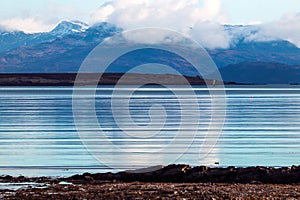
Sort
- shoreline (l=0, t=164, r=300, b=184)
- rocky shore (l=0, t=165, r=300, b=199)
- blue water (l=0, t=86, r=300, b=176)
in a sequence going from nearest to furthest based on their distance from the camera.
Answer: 1. rocky shore (l=0, t=165, r=300, b=199)
2. shoreline (l=0, t=164, r=300, b=184)
3. blue water (l=0, t=86, r=300, b=176)

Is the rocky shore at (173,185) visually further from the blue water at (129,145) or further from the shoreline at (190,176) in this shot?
the blue water at (129,145)

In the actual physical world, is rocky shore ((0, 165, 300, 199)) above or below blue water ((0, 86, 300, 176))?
below

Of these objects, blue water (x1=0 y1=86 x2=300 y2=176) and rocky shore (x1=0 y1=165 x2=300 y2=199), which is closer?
rocky shore (x1=0 y1=165 x2=300 y2=199)

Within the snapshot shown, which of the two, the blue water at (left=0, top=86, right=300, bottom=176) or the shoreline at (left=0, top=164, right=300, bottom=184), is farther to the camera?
the blue water at (left=0, top=86, right=300, bottom=176)

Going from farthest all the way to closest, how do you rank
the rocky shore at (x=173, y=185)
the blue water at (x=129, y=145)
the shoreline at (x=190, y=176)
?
the blue water at (x=129, y=145), the shoreline at (x=190, y=176), the rocky shore at (x=173, y=185)

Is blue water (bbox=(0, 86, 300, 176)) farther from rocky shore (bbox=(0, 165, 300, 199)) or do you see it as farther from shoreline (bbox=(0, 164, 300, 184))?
rocky shore (bbox=(0, 165, 300, 199))

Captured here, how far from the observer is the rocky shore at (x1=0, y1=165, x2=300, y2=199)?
20328 millimetres

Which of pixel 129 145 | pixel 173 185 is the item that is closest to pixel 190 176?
pixel 173 185

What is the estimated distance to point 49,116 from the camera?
57.9m

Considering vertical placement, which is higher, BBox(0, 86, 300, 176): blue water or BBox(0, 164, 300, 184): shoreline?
BBox(0, 86, 300, 176): blue water

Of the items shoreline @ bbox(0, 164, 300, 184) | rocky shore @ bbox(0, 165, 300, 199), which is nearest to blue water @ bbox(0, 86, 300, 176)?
shoreline @ bbox(0, 164, 300, 184)

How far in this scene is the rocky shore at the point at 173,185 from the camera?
800 inches

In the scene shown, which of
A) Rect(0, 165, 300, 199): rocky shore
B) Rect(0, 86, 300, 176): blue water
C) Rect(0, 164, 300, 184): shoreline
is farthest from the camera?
Rect(0, 86, 300, 176): blue water

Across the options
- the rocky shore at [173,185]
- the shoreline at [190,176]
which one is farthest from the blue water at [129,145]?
the rocky shore at [173,185]
